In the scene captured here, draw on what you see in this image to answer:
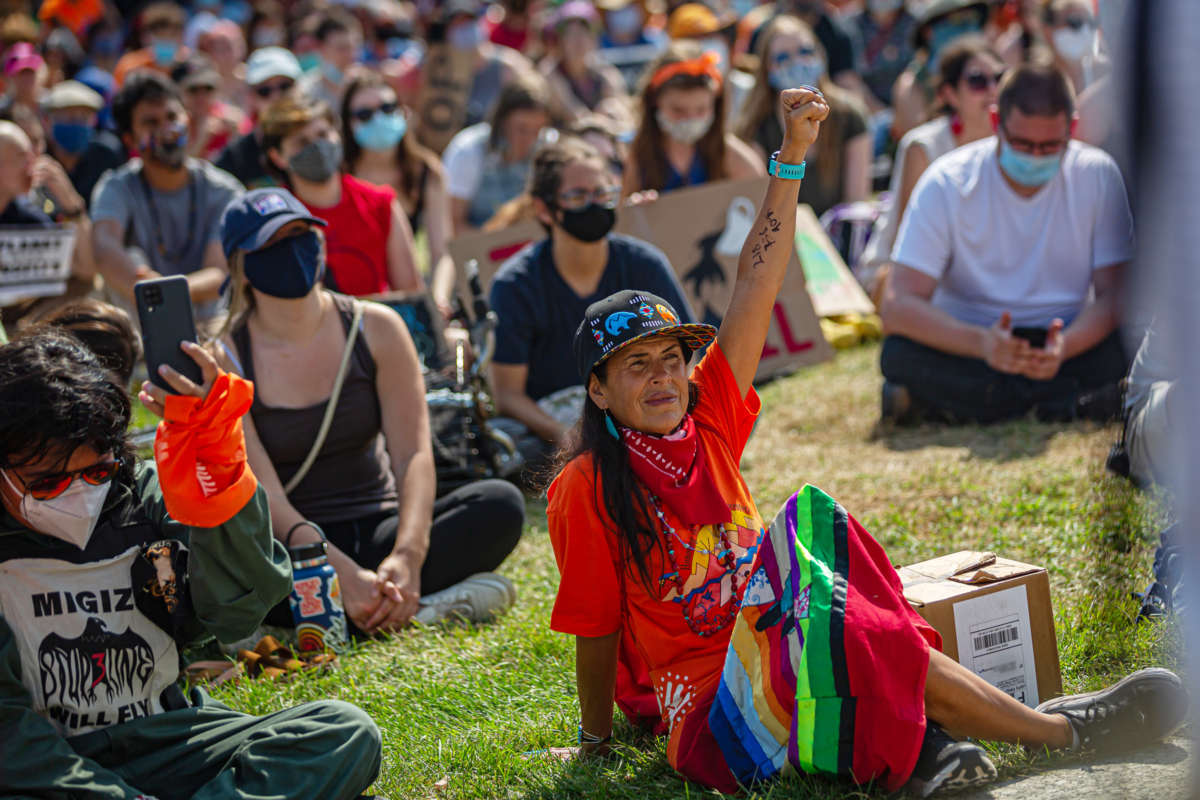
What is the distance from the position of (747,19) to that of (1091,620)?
1081 cm

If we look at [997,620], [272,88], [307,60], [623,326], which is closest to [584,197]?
[623,326]

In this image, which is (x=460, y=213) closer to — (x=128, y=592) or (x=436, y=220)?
(x=436, y=220)

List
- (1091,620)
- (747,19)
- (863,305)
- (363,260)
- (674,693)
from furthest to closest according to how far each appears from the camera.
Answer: (747,19), (863,305), (363,260), (1091,620), (674,693)

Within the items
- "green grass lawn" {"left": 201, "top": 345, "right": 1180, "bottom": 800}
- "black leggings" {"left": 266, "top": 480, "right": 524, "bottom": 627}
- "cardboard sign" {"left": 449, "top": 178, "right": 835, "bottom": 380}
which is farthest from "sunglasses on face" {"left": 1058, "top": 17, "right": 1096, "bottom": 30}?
"black leggings" {"left": 266, "top": 480, "right": 524, "bottom": 627}

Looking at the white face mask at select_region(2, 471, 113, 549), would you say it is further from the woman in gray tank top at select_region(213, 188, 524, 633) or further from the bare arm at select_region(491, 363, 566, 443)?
the bare arm at select_region(491, 363, 566, 443)

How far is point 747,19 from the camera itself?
1340 cm

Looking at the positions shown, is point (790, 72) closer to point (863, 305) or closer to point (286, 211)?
point (863, 305)

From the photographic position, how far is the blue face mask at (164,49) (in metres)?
11.6

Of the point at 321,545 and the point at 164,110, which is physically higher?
the point at 164,110

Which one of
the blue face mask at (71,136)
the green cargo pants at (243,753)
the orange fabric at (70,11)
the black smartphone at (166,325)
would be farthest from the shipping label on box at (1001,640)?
the orange fabric at (70,11)

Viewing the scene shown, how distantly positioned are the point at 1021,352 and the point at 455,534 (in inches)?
105

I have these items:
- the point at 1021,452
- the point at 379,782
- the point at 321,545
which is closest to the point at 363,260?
the point at 321,545

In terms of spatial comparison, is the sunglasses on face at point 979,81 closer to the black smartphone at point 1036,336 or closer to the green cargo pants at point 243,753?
the black smartphone at point 1036,336

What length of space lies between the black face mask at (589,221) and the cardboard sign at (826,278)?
2667 millimetres
